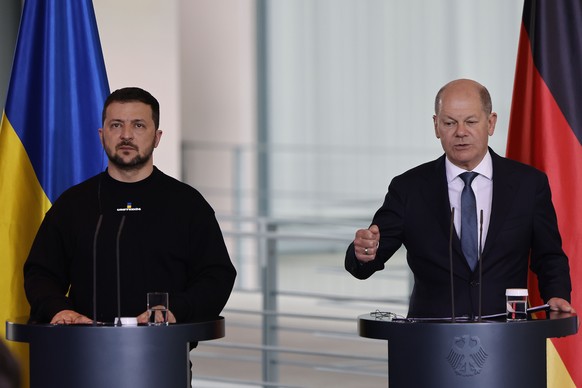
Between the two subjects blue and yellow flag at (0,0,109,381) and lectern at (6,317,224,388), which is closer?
lectern at (6,317,224,388)

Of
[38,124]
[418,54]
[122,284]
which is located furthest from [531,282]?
[418,54]

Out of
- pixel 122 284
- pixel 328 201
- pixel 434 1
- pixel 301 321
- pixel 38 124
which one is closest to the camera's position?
pixel 122 284

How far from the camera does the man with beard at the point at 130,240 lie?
10.5ft

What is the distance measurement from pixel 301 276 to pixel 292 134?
149 cm

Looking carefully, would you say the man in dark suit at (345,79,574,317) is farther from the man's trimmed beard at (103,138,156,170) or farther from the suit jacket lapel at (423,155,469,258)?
the man's trimmed beard at (103,138,156,170)

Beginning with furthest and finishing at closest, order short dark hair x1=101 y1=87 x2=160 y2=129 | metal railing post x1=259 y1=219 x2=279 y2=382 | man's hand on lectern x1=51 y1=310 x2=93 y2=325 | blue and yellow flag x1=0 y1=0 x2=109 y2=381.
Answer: metal railing post x1=259 y1=219 x2=279 y2=382 → blue and yellow flag x1=0 y1=0 x2=109 y2=381 → short dark hair x1=101 y1=87 x2=160 y2=129 → man's hand on lectern x1=51 y1=310 x2=93 y2=325

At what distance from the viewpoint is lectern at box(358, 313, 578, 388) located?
2.84m

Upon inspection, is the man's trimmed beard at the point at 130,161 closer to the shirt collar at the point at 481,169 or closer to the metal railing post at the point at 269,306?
the shirt collar at the point at 481,169

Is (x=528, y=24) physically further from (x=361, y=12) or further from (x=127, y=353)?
(x=361, y=12)

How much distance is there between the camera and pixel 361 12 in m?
10.9

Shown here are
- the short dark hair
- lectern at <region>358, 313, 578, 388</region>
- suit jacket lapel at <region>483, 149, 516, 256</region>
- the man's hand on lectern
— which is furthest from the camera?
the short dark hair

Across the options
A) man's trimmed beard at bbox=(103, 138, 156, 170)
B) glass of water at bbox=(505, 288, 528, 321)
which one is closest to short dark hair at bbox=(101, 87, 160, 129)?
man's trimmed beard at bbox=(103, 138, 156, 170)

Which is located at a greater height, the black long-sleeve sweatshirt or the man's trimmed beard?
the man's trimmed beard

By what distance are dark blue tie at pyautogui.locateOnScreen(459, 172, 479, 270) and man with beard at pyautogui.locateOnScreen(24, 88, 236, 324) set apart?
0.69 m
